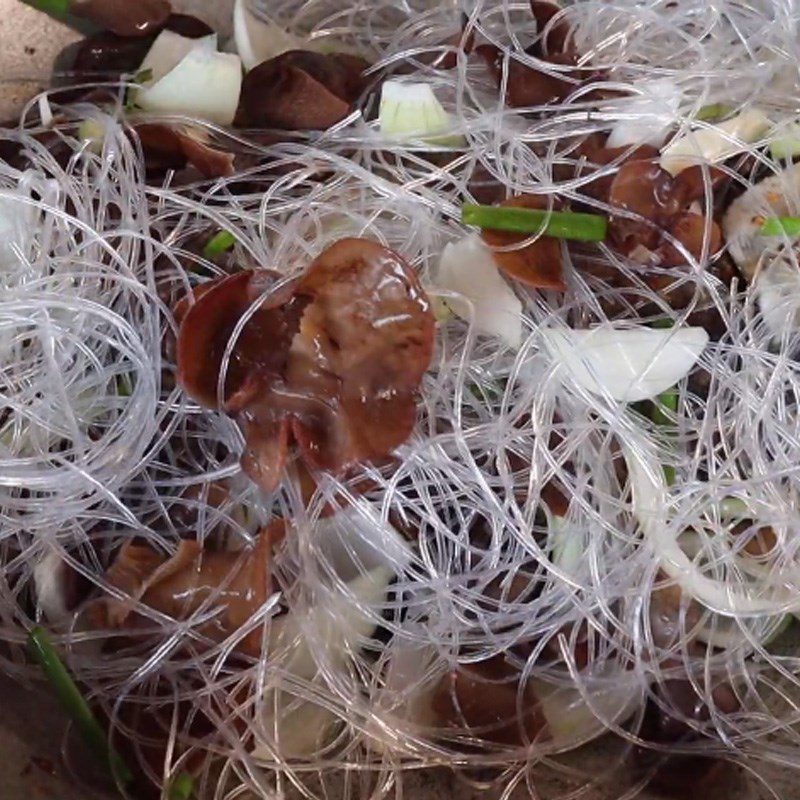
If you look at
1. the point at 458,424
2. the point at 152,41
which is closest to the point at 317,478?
the point at 458,424

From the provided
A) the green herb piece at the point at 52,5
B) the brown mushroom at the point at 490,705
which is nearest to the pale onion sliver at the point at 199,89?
the green herb piece at the point at 52,5

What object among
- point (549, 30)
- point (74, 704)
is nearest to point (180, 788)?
point (74, 704)

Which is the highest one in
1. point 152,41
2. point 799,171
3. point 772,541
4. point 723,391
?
point 152,41

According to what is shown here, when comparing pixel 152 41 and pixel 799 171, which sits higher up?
pixel 152 41

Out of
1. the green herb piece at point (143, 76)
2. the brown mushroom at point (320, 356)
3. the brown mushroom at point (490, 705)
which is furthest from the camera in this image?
the green herb piece at point (143, 76)

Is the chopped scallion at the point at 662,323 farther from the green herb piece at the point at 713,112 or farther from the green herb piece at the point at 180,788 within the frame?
the green herb piece at the point at 180,788

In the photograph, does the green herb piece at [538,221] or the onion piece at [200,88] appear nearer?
the green herb piece at [538,221]

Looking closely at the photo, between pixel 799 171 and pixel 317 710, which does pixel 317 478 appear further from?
pixel 799 171

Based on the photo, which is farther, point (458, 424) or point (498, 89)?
point (498, 89)
